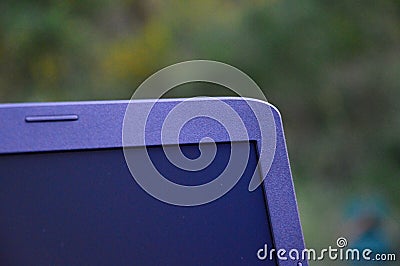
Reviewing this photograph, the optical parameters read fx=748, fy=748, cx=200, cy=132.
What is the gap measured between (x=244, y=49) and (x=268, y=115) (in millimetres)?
1856

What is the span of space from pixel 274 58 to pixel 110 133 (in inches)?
77.2

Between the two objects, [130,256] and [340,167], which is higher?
[130,256]

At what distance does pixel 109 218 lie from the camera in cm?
44

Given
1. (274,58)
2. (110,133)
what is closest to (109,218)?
(110,133)

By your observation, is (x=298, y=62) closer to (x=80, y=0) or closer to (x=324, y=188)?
(x=324, y=188)

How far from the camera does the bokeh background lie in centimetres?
233

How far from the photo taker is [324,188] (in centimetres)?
236

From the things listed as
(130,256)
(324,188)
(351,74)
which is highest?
(130,256)

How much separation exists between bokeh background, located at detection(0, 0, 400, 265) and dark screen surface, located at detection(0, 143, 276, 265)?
6.04 ft

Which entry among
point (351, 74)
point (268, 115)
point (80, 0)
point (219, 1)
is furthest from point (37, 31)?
point (268, 115)
